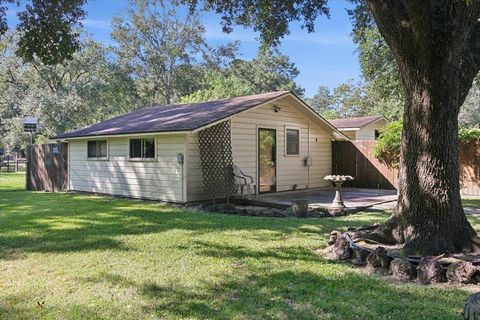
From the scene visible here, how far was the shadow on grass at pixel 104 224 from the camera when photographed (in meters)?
6.51

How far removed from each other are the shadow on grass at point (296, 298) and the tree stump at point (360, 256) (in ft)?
1.68

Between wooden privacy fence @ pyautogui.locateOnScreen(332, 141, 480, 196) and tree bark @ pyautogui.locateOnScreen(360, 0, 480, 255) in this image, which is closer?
tree bark @ pyautogui.locateOnScreen(360, 0, 480, 255)

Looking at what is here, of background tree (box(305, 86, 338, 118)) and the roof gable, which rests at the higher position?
background tree (box(305, 86, 338, 118))

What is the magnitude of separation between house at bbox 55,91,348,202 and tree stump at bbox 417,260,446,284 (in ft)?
23.3

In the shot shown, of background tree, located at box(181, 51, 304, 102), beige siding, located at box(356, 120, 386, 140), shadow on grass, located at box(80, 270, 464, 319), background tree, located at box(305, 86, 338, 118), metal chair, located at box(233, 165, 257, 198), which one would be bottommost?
shadow on grass, located at box(80, 270, 464, 319)

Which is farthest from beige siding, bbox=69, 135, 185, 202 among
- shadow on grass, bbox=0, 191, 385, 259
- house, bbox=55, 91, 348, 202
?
shadow on grass, bbox=0, 191, 385, 259

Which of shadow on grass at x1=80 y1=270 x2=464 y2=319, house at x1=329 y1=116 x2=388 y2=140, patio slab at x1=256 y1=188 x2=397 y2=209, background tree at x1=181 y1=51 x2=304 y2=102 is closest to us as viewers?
shadow on grass at x1=80 y1=270 x2=464 y2=319

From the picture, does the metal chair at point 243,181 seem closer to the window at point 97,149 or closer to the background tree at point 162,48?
the window at point 97,149

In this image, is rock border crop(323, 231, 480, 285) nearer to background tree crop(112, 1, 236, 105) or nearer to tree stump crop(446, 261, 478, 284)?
tree stump crop(446, 261, 478, 284)

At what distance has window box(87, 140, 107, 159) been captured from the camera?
1402 centimetres

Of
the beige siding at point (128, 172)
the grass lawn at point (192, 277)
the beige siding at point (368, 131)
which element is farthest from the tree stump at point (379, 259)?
the beige siding at point (368, 131)

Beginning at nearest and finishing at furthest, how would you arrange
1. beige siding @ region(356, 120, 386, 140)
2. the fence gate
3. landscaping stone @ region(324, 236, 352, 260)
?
landscaping stone @ region(324, 236, 352, 260) → the fence gate → beige siding @ region(356, 120, 386, 140)

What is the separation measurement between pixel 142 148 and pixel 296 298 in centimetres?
940

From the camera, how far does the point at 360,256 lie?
5.30m
